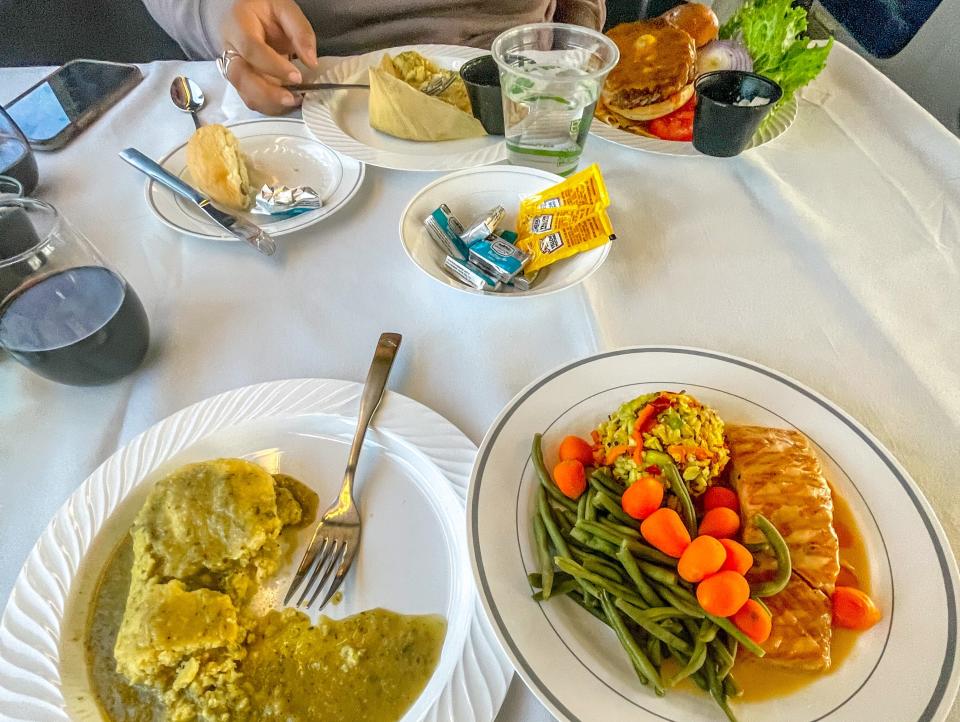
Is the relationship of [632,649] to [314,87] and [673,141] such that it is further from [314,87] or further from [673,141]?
[314,87]

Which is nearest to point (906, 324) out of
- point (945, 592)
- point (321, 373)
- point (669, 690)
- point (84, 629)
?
A: point (945, 592)

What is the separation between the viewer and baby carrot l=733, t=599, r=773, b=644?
0.65m

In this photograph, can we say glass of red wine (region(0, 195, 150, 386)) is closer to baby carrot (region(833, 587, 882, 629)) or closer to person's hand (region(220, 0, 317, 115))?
person's hand (region(220, 0, 317, 115))

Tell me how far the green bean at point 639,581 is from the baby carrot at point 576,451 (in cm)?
14

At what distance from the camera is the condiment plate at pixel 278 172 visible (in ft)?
3.86

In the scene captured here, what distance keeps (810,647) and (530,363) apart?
0.55m

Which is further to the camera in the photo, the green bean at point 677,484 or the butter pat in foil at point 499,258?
the butter pat in foil at point 499,258

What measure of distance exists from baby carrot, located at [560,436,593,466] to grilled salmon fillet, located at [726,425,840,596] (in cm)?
20

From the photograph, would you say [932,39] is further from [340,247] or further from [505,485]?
[505,485]

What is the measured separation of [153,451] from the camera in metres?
0.82

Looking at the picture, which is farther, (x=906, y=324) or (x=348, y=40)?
(x=348, y=40)

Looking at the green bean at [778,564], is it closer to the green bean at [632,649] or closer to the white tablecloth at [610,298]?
the green bean at [632,649]

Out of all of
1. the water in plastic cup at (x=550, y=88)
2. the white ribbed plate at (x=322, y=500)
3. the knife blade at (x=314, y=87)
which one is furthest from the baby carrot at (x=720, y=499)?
the knife blade at (x=314, y=87)

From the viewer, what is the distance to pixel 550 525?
2.43 ft
